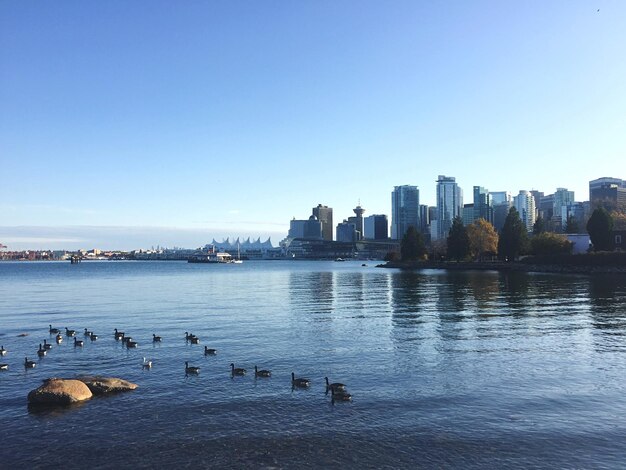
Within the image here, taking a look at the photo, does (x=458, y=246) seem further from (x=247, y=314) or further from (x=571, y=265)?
(x=247, y=314)

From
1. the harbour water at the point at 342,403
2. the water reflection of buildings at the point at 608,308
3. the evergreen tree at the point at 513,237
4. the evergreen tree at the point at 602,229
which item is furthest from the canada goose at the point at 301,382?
the evergreen tree at the point at 513,237

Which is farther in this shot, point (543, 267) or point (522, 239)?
point (522, 239)

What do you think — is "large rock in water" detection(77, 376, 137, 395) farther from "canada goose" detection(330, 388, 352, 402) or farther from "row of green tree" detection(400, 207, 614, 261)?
"row of green tree" detection(400, 207, 614, 261)

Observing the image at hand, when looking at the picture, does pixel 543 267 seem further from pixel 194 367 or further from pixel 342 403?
pixel 342 403

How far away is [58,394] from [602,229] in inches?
5989

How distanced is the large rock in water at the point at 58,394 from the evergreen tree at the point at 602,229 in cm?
15032

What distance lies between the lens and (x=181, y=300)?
8538cm

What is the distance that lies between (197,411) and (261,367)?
9447 mm

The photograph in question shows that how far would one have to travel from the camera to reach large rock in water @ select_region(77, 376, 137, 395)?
29.2 meters

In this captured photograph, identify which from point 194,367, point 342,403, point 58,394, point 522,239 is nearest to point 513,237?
point 522,239

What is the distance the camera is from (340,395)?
1075 inches

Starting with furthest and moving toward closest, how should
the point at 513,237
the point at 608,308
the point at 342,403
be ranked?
the point at 513,237
the point at 608,308
the point at 342,403

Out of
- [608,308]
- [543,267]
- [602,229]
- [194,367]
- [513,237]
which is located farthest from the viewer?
[513,237]

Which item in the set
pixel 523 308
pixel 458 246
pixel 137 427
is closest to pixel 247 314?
pixel 523 308
